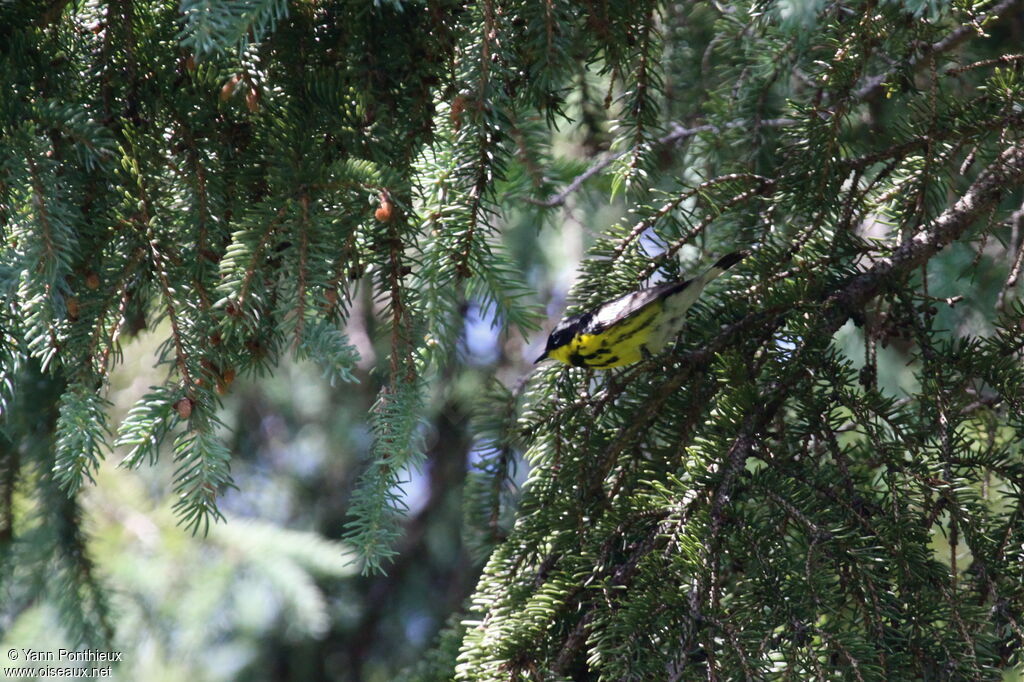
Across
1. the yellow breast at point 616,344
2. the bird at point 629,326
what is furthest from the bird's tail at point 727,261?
the yellow breast at point 616,344

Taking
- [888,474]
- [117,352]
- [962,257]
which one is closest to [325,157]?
[117,352]

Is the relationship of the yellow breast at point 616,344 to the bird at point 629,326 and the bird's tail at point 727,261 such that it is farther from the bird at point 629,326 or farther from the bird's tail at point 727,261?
the bird's tail at point 727,261

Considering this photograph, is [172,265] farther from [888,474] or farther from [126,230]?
[888,474]

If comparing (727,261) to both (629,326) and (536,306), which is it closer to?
(629,326)

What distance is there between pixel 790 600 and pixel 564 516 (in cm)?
50

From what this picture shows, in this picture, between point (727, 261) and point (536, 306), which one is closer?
point (536, 306)

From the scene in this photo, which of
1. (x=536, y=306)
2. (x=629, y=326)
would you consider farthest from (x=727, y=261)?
(x=536, y=306)

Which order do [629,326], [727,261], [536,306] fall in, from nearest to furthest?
[536,306], [629,326], [727,261]

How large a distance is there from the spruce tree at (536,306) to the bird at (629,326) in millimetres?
51

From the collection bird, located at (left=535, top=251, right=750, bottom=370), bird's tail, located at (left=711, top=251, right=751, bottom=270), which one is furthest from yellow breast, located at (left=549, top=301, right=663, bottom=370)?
bird's tail, located at (left=711, top=251, right=751, bottom=270)

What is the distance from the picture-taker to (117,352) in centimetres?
146

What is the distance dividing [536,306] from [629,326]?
1.10ft

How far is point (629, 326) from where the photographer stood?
74.3 inches

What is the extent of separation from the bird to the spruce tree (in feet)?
0.17
